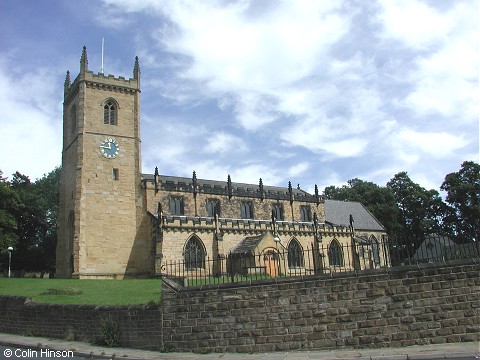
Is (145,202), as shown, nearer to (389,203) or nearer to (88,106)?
(88,106)

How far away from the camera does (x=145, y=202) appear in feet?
135

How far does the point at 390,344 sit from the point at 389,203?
61214 mm

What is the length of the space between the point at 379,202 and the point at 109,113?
46.4 m

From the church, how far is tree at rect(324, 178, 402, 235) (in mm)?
25321

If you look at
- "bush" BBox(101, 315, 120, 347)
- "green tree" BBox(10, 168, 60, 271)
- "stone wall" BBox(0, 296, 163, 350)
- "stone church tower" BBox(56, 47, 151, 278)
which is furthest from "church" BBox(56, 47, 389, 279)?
"bush" BBox(101, 315, 120, 347)

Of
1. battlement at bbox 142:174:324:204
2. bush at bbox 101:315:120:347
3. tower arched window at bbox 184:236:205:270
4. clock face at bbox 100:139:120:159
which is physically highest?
clock face at bbox 100:139:120:159

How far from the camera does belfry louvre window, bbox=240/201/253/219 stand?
47.9 m

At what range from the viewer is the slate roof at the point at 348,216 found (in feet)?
190

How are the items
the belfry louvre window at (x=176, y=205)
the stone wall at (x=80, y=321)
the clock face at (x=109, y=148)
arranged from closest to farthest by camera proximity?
the stone wall at (x=80, y=321), the clock face at (x=109, y=148), the belfry louvre window at (x=176, y=205)

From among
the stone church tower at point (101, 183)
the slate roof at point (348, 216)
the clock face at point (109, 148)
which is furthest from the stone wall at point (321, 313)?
the slate roof at point (348, 216)

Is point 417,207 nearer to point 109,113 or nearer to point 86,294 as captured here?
point 109,113

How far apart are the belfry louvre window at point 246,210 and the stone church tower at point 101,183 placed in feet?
37.0

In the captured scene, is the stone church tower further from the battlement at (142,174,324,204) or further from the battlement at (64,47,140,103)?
the battlement at (142,174,324,204)

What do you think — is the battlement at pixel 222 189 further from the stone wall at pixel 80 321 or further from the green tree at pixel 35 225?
the stone wall at pixel 80 321
